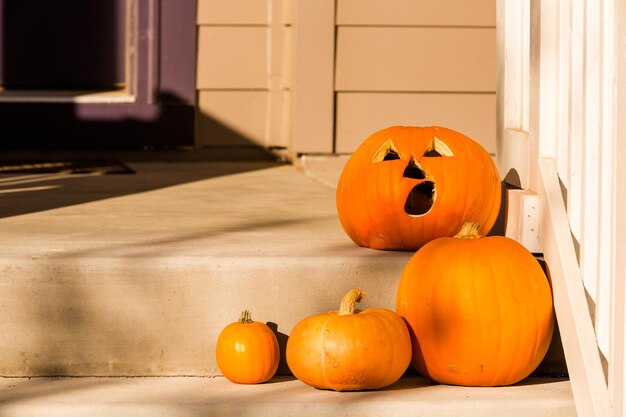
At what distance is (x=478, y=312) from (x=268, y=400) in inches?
19.6

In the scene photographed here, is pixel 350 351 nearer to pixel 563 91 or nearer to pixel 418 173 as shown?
pixel 418 173

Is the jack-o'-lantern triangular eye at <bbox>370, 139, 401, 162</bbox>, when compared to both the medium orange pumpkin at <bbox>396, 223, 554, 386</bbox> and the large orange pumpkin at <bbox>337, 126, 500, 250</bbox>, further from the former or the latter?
the medium orange pumpkin at <bbox>396, 223, 554, 386</bbox>

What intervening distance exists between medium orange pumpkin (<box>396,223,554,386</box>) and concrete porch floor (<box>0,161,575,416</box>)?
57 millimetres

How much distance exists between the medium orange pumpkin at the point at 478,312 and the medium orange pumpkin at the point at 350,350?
0.07 metres

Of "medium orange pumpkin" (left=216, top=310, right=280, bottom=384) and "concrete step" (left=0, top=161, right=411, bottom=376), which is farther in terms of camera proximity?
"concrete step" (left=0, top=161, right=411, bottom=376)

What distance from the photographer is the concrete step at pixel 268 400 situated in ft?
7.42

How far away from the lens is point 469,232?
2.54 metres

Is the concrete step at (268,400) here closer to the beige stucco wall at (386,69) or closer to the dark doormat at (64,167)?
the dark doormat at (64,167)

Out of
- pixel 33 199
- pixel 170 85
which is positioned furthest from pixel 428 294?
pixel 170 85

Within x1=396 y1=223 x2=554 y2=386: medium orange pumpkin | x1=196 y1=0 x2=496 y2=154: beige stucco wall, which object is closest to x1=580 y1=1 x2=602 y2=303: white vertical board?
x1=396 y1=223 x2=554 y2=386: medium orange pumpkin

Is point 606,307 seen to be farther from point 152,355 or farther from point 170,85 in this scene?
point 170,85

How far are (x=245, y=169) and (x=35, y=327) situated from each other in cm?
306

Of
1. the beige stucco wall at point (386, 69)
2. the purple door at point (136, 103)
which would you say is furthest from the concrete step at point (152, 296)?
the purple door at point (136, 103)

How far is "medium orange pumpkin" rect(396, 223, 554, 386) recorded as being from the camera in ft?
7.84
